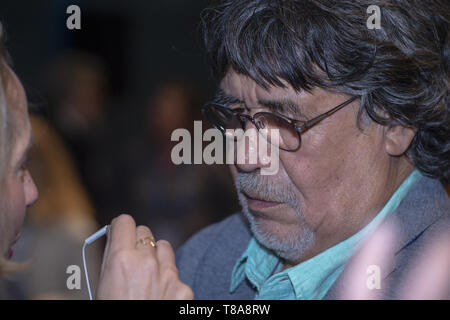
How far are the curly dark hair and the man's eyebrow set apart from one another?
0.15 ft

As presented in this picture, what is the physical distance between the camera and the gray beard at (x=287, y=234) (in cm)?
133

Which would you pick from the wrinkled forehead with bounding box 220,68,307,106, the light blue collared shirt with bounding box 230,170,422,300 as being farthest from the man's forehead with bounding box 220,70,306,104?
the light blue collared shirt with bounding box 230,170,422,300

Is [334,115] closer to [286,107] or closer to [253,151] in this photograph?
[286,107]

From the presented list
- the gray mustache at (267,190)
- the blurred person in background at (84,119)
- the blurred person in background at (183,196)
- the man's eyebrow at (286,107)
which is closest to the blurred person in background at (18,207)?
the gray mustache at (267,190)

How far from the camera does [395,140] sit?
4.35ft

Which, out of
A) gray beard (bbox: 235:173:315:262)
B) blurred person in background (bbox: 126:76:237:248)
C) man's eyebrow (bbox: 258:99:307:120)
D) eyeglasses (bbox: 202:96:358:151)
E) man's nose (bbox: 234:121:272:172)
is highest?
man's eyebrow (bbox: 258:99:307:120)

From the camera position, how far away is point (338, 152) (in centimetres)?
129

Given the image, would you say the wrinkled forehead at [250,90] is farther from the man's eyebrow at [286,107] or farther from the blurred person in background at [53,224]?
the blurred person in background at [53,224]

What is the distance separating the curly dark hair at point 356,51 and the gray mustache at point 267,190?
0.26 meters

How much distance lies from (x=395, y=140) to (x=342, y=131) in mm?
158

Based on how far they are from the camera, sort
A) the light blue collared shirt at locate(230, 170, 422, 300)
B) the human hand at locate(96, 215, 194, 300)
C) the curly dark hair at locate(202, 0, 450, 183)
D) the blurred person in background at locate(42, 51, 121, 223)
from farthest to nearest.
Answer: the blurred person in background at locate(42, 51, 121, 223) < the light blue collared shirt at locate(230, 170, 422, 300) < the curly dark hair at locate(202, 0, 450, 183) < the human hand at locate(96, 215, 194, 300)

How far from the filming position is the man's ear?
1324 millimetres

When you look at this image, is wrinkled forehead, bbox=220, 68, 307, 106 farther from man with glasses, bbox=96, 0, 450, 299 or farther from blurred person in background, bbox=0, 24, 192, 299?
blurred person in background, bbox=0, 24, 192, 299

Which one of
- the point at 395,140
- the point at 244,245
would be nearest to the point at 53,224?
the point at 244,245
